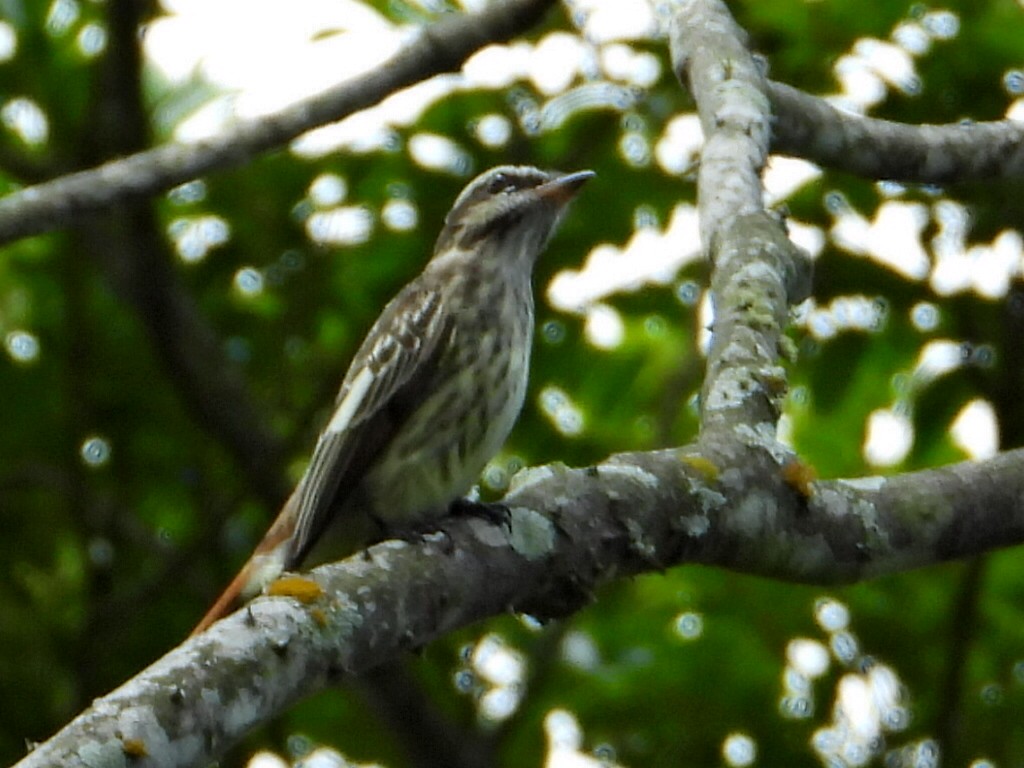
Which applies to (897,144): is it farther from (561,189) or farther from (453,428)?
(453,428)

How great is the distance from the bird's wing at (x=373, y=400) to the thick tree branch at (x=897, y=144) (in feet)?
3.20

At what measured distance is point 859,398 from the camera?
5613 mm

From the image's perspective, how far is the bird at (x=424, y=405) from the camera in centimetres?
405

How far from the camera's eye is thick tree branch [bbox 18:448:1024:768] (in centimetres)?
219

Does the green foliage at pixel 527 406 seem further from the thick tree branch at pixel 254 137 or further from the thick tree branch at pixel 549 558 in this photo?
the thick tree branch at pixel 549 558

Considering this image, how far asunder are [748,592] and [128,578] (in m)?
1.97

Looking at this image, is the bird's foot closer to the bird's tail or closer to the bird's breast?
the bird's breast

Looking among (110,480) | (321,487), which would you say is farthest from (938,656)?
(110,480)

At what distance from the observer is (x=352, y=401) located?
4285 mm

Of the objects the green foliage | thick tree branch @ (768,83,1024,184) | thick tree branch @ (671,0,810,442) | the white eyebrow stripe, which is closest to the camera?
Answer: thick tree branch @ (671,0,810,442)

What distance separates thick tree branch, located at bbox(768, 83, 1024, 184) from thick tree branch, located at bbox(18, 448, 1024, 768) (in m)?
0.93

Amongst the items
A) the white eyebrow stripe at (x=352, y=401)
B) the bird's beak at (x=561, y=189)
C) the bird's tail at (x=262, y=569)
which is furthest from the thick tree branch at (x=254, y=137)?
the bird's tail at (x=262, y=569)

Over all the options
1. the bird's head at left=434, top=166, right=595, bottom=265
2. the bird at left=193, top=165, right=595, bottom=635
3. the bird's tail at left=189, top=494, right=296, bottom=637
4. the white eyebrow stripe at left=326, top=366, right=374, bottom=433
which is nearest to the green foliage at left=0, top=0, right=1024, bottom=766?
the bird's head at left=434, top=166, right=595, bottom=265

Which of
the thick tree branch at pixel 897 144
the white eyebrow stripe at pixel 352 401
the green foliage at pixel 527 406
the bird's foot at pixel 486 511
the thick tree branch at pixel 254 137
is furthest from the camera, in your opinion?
the green foliage at pixel 527 406
